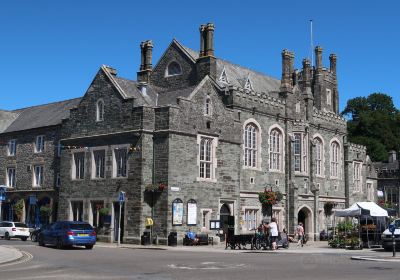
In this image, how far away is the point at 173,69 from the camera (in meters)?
45.9

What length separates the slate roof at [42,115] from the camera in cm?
4744

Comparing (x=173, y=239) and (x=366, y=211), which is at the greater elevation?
(x=366, y=211)

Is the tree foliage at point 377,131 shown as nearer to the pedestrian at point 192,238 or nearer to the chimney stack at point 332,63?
the chimney stack at point 332,63

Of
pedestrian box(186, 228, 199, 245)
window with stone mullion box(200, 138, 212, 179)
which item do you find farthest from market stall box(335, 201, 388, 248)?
window with stone mullion box(200, 138, 212, 179)

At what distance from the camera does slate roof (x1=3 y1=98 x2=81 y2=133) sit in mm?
47438

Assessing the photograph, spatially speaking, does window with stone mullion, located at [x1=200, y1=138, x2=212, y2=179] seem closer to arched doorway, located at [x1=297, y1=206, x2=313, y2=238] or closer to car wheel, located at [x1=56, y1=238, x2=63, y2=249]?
car wheel, located at [x1=56, y1=238, x2=63, y2=249]

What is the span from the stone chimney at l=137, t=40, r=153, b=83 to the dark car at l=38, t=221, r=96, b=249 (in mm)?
19652

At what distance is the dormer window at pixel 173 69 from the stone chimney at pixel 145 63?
5.93 ft

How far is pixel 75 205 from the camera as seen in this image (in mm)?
40094

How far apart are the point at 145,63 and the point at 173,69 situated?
302 centimetres

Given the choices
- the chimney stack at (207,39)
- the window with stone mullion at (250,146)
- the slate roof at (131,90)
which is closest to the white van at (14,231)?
the slate roof at (131,90)

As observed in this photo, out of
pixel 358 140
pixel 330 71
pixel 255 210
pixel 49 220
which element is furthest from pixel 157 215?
pixel 358 140

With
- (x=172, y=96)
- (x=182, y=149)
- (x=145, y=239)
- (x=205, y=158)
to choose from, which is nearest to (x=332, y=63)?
(x=172, y=96)

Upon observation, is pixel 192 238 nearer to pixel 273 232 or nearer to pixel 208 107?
pixel 273 232
